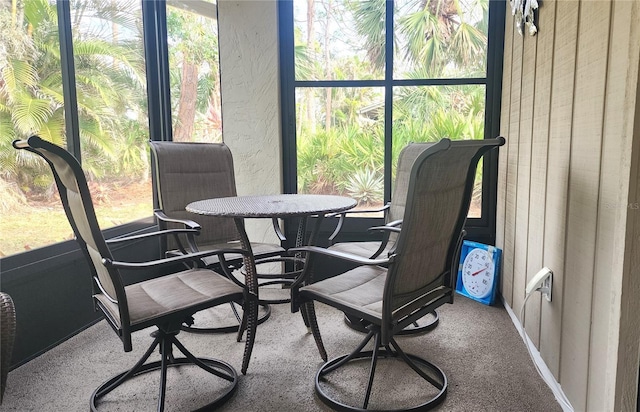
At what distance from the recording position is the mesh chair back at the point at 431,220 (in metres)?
1.44

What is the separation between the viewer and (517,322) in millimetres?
2453

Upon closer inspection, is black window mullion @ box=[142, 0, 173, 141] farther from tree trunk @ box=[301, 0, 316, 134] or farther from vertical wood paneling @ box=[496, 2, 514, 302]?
vertical wood paneling @ box=[496, 2, 514, 302]

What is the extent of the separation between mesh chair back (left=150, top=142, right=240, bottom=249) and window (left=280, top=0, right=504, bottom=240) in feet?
2.02

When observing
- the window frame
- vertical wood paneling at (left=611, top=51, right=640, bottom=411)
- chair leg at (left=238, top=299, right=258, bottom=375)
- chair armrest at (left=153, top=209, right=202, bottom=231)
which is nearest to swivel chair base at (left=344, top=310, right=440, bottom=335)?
chair leg at (left=238, top=299, right=258, bottom=375)

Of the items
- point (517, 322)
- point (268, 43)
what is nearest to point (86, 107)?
Answer: point (268, 43)

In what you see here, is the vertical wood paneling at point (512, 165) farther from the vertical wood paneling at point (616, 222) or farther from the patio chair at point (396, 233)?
the vertical wood paneling at point (616, 222)

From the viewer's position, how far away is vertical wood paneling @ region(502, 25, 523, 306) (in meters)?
2.54

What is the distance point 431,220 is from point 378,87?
Answer: 1.87 metres

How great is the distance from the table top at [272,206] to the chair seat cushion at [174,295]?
0.99ft

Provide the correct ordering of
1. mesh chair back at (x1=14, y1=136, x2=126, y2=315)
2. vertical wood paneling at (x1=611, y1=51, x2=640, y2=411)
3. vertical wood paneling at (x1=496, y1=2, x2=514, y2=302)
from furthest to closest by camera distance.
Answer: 1. vertical wood paneling at (x1=496, y1=2, x2=514, y2=302)
2. mesh chair back at (x1=14, y1=136, x2=126, y2=315)
3. vertical wood paneling at (x1=611, y1=51, x2=640, y2=411)

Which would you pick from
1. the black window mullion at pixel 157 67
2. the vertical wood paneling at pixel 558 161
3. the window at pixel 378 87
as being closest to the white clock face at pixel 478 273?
the window at pixel 378 87

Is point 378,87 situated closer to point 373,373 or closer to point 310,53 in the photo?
point 310,53

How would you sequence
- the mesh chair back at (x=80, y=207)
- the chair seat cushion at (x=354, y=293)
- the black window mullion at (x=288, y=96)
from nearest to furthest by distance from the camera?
the mesh chair back at (x=80, y=207), the chair seat cushion at (x=354, y=293), the black window mullion at (x=288, y=96)

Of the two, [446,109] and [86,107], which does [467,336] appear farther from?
[86,107]
